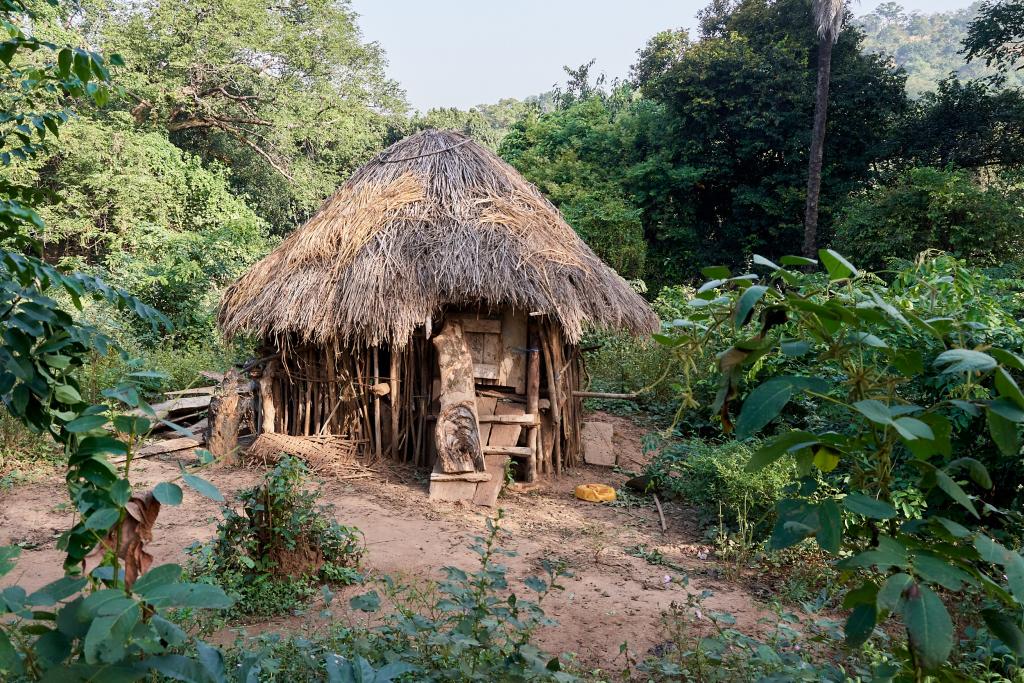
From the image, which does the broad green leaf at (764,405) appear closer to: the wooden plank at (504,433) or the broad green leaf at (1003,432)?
the broad green leaf at (1003,432)

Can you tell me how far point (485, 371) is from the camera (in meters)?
7.14

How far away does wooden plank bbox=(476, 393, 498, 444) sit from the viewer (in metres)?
7.02

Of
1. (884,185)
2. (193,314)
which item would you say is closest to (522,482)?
(193,314)

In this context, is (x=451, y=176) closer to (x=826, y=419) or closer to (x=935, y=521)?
(x=826, y=419)

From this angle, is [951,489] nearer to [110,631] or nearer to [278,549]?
[110,631]

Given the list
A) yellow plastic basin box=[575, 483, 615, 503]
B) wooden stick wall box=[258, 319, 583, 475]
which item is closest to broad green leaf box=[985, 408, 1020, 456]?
yellow plastic basin box=[575, 483, 615, 503]

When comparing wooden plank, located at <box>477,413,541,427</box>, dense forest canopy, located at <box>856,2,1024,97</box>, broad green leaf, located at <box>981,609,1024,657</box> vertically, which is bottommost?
wooden plank, located at <box>477,413,541,427</box>

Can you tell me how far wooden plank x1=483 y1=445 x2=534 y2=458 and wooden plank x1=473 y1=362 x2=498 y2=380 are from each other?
2.13ft

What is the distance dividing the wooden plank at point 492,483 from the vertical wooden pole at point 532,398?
11.2 inches

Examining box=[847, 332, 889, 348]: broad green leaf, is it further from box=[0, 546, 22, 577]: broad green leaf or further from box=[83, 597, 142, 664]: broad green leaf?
box=[0, 546, 22, 577]: broad green leaf

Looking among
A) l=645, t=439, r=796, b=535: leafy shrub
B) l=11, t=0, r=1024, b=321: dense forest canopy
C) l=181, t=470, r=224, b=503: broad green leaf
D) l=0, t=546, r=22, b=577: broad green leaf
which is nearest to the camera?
l=0, t=546, r=22, b=577: broad green leaf

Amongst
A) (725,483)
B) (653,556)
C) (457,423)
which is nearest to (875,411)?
(653,556)

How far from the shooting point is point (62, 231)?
49.2 ft

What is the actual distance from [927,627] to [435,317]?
6280mm
